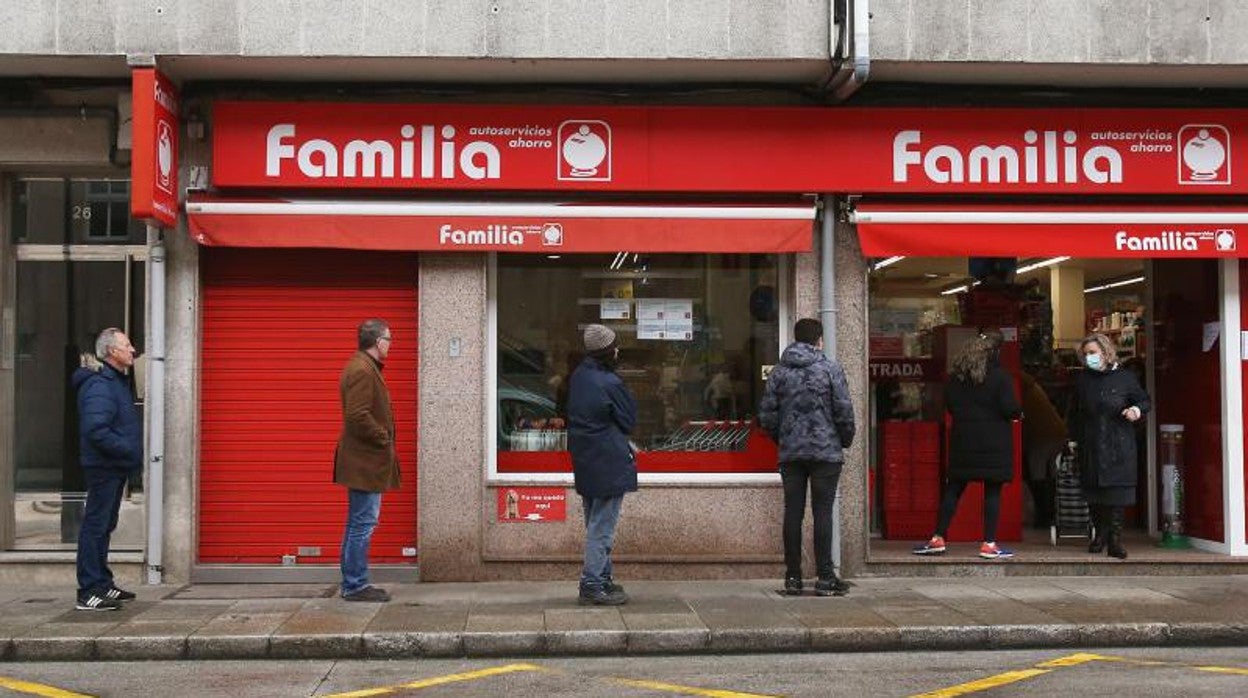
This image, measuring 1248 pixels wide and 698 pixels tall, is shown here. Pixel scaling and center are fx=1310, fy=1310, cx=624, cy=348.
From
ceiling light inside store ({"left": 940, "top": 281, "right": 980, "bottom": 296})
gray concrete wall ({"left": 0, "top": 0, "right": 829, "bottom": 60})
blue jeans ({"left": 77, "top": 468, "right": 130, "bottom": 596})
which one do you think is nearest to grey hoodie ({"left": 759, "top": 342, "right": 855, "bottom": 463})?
gray concrete wall ({"left": 0, "top": 0, "right": 829, "bottom": 60})

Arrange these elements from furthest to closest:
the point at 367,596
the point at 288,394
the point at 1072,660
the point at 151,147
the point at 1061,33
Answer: the point at 288,394 → the point at 1061,33 → the point at 367,596 → the point at 151,147 → the point at 1072,660

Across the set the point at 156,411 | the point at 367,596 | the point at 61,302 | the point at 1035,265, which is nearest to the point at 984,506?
the point at 1035,265

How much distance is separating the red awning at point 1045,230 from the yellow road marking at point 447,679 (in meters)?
4.31

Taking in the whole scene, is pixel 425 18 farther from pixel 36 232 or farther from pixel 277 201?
pixel 36 232

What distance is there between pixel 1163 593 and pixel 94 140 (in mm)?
8500

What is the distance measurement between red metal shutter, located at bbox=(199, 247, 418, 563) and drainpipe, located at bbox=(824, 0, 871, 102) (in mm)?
3536

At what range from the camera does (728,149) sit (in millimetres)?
9859

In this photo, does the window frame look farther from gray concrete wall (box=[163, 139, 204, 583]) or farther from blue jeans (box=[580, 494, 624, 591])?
gray concrete wall (box=[163, 139, 204, 583])

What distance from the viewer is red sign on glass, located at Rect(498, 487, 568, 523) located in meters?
9.97

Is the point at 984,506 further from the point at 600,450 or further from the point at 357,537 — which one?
the point at 357,537

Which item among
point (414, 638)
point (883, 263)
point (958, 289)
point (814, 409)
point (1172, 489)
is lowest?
point (414, 638)

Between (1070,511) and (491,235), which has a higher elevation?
(491,235)

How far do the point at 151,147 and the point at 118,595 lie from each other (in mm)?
3040

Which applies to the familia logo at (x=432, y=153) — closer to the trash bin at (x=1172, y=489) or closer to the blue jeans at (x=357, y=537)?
the blue jeans at (x=357, y=537)
